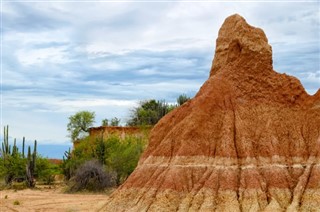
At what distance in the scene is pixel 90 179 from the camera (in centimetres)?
5328

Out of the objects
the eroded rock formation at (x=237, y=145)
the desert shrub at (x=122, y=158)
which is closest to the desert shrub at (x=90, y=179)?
Answer: the desert shrub at (x=122, y=158)

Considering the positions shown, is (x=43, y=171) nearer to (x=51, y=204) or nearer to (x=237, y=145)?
(x=51, y=204)

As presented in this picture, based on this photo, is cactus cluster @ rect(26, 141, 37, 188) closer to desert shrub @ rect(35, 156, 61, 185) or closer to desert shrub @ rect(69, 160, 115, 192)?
desert shrub @ rect(35, 156, 61, 185)

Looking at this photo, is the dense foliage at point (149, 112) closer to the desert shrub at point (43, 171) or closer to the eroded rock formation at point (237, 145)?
the desert shrub at point (43, 171)

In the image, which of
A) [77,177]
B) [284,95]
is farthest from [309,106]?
[77,177]

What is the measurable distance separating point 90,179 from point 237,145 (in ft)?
94.4

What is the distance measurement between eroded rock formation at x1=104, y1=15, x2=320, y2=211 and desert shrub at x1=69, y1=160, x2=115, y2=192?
24215 millimetres

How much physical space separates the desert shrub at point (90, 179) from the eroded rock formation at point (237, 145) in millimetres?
24215

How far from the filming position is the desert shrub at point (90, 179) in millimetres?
52938

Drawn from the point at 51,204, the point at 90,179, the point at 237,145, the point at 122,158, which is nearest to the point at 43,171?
the point at 122,158

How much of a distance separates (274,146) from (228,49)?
5900 mm

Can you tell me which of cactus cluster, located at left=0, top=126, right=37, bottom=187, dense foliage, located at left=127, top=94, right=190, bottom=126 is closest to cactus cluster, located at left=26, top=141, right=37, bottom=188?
cactus cluster, located at left=0, top=126, right=37, bottom=187

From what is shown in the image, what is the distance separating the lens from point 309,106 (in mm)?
28625

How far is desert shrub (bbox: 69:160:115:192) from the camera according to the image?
52.9 m
